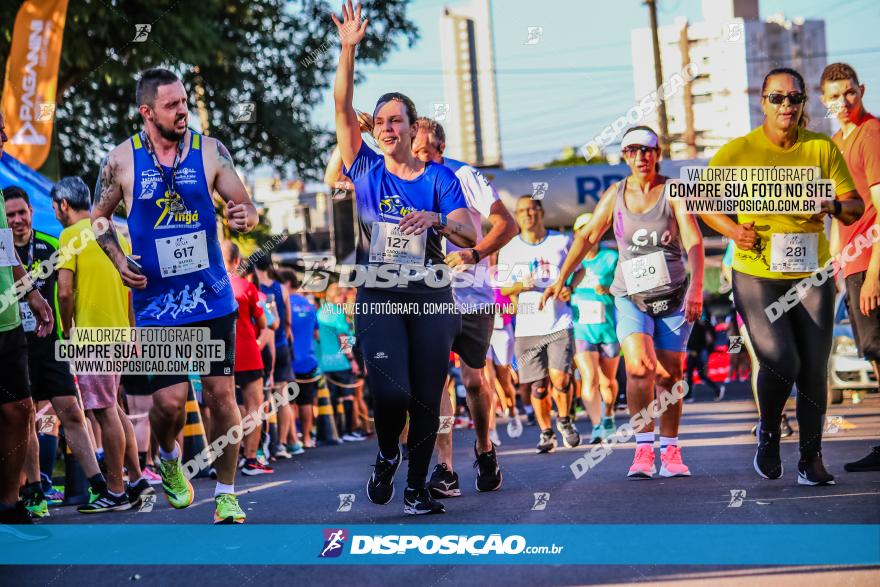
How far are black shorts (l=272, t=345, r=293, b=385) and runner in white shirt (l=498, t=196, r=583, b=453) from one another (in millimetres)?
2864

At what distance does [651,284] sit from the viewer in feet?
26.8

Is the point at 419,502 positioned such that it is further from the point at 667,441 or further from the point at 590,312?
the point at 590,312

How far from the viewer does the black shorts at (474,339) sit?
8.12 meters

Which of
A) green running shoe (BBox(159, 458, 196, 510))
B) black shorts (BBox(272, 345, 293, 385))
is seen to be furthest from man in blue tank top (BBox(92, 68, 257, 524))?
black shorts (BBox(272, 345, 293, 385))

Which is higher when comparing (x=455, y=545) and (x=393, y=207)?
(x=393, y=207)

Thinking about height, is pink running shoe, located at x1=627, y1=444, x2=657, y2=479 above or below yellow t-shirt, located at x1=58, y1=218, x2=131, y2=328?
below

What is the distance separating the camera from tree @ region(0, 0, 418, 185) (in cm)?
1741

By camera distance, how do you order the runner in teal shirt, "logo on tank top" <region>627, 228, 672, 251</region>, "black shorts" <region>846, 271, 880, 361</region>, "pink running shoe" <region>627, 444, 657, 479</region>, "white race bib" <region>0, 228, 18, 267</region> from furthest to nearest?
the runner in teal shirt, "logo on tank top" <region>627, 228, 672, 251</region>, "pink running shoe" <region>627, 444, 657, 479</region>, "black shorts" <region>846, 271, 880, 361</region>, "white race bib" <region>0, 228, 18, 267</region>

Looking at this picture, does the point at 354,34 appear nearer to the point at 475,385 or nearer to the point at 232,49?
the point at 475,385

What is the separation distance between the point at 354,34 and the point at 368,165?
2.41ft

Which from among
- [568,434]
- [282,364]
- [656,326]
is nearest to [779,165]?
[656,326]

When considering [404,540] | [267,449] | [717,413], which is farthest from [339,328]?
[404,540]

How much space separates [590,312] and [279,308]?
10.9ft

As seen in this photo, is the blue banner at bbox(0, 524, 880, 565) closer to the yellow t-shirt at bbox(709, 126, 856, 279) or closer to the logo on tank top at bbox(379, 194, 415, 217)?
the logo on tank top at bbox(379, 194, 415, 217)
